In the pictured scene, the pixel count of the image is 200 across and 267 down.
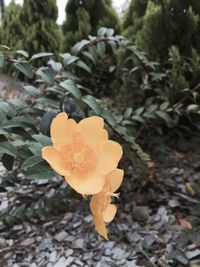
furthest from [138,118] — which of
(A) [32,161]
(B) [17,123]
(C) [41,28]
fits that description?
(C) [41,28]

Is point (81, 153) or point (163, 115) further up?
point (81, 153)

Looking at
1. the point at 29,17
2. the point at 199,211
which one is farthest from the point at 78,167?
the point at 29,17

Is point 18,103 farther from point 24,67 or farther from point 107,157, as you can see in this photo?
point 107,157

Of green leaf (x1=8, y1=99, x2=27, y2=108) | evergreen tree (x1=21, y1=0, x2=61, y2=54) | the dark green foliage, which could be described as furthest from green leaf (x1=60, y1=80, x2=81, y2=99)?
evergreen tree (x1=21, y1=0, x2=61, y2=54)

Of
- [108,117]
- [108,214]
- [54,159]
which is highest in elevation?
[54,159]

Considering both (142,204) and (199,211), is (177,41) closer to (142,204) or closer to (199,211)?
(142,204)
